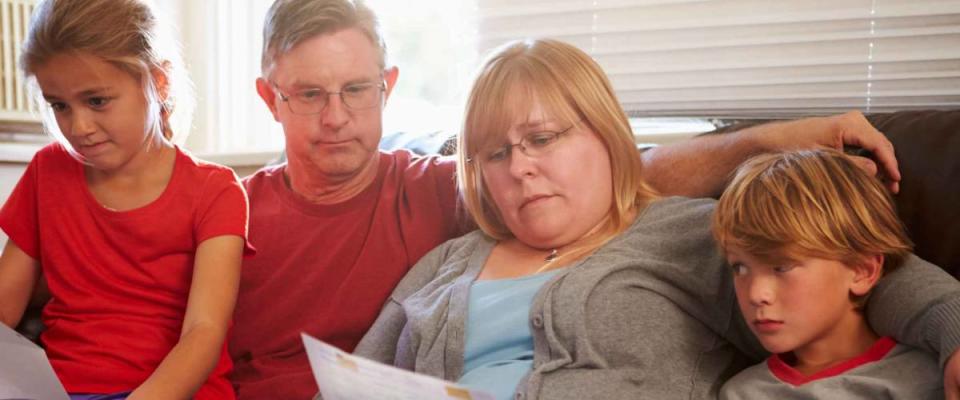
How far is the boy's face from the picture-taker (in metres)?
1.16

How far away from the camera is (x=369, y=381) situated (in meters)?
1.03

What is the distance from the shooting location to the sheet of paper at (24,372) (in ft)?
3.95

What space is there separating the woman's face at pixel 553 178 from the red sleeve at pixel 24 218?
758 millimetres

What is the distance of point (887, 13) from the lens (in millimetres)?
1886

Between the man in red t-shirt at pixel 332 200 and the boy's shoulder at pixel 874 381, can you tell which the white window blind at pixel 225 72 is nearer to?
the man in red t-shirt at pixel 332 200

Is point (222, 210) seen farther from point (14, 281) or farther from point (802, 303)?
point (802, 303)

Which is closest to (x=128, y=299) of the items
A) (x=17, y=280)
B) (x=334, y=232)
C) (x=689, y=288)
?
(x=17, y=280)

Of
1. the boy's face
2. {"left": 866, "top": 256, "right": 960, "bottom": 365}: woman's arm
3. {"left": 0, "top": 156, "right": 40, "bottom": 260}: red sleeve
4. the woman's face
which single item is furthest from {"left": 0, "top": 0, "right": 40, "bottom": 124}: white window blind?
{"left": 866, "top": 256, "right": 960, "bottom": 365}: woman's arm

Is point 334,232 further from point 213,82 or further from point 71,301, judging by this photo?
Result: point 213,82

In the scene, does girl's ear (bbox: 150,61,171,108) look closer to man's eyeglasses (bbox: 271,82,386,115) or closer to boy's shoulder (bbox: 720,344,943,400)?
man's eyeglasses (bbox: 271,82,386,115)

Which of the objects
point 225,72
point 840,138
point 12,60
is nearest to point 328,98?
point 840,138

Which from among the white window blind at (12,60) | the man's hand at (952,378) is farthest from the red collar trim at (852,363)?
the white window blind at (12,60)

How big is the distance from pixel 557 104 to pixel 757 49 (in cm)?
79

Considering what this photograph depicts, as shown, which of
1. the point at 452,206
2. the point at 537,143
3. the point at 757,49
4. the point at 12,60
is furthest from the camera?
the point at 12,60
